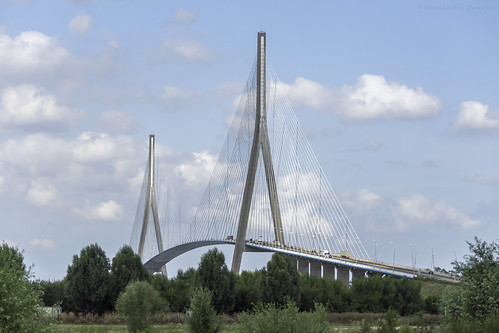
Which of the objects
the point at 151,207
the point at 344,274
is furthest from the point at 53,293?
the point at 151,207

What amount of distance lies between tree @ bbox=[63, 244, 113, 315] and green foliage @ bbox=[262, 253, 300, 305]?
11.3 m

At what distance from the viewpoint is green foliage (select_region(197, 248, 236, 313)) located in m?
57.2

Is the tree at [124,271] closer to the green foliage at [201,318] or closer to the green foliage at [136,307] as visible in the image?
the green foliage at [136,307]

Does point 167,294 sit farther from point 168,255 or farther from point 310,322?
point 168,255

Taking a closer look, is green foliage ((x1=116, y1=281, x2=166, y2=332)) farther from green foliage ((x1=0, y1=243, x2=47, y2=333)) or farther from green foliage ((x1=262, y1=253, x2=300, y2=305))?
green foliage ((x1=0, y1=243, x2=47, y2=333))

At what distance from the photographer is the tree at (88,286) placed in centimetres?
6006

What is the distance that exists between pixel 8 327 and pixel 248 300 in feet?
113

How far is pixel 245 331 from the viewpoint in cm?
2931

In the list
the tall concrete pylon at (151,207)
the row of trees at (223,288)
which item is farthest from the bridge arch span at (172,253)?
the row of trees at (223,288)

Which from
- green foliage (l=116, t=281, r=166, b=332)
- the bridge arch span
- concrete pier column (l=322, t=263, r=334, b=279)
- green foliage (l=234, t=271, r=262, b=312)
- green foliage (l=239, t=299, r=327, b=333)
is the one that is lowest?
green foliage (l=239, t=299, r=327, b=333)

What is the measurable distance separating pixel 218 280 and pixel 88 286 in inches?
369

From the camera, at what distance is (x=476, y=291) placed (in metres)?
33.7

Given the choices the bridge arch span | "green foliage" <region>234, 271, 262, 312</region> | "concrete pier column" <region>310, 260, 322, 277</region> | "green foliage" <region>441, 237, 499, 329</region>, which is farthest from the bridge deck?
"green foliage" <region>441, 237, 499, 329</region>

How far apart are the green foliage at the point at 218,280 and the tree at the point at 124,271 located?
4.95 meters
